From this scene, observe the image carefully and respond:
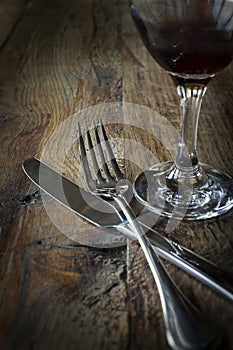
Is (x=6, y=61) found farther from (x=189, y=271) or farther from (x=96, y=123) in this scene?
(x=189, y=271)

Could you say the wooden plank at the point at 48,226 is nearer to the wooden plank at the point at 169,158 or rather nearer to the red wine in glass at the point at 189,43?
the wooden plank at the point at 169,158

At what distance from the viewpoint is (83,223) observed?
1.83 ft

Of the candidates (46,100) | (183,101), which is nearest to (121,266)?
(183,101)

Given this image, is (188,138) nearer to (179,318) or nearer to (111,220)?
(111,220)

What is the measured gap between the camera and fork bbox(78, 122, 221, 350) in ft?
1.33

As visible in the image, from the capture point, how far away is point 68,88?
88cm

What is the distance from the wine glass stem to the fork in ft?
0.19

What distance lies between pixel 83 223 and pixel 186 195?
109mm

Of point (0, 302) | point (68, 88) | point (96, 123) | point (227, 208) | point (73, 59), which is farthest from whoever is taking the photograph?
point (73, 59)

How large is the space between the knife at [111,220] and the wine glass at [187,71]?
0.16 feet

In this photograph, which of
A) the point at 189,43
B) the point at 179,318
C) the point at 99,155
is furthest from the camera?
the point at 99,155

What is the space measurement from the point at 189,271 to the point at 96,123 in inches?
12.8

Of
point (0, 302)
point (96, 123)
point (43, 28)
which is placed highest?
point (43, 28)

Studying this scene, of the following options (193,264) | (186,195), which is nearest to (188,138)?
(186,195)
